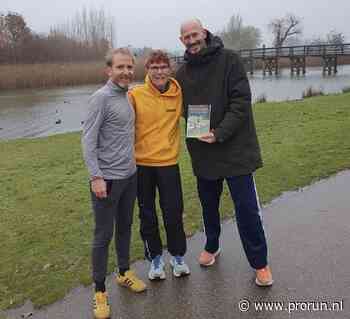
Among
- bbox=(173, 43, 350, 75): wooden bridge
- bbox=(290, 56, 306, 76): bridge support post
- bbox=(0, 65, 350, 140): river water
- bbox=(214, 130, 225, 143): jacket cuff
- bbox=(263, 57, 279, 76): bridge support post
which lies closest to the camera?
bbox=(214, 130, 225, 143): jacket cuff

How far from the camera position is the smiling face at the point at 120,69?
330 cm

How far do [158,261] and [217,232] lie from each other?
636mm

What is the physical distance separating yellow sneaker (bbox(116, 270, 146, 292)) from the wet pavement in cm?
5

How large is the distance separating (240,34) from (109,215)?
10375 centimetres

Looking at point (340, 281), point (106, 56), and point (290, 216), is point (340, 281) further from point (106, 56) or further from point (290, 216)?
point (106, 56)

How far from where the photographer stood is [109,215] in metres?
3.47

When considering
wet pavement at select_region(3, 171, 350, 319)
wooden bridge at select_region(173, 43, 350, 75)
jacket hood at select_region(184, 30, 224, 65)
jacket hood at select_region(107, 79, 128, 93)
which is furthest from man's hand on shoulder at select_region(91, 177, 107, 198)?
wooden bridge at select_region(173, 43, 350, 75)

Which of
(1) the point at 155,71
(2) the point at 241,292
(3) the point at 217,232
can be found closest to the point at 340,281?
(2) the point at 241,292

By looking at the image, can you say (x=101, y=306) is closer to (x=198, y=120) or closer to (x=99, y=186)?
(x=99, y=186)

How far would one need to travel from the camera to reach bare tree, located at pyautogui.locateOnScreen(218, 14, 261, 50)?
325 feet

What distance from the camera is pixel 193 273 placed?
395cm

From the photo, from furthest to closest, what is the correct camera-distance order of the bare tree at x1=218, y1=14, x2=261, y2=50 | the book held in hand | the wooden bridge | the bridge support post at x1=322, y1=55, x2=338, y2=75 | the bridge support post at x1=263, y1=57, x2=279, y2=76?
1. the bare tree at x1=218, y1=14, x2=261, y2=50
2. the bridge support post at x1=263, y1=57, x2=279, y2=76
3. the wooden bridge
4. the bridge support post at x1=322, y1=55, x2=338, y2=75
5. the book held in hand

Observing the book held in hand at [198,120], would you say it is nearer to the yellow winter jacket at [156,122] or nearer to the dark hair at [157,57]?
the yellow winter jacket at [156,122]

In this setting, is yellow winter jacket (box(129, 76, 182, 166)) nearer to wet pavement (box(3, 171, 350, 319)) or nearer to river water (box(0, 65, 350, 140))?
wet pavement (box(3, 171, 350, 319))
